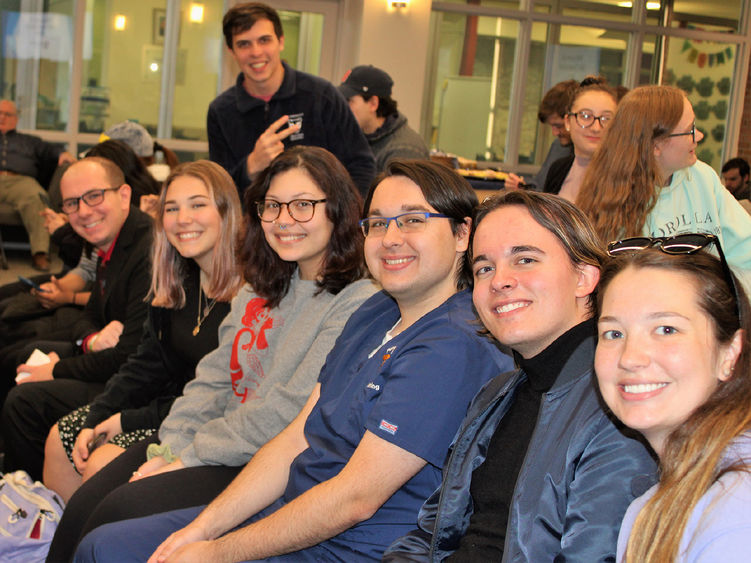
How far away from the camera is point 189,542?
193 centimetres

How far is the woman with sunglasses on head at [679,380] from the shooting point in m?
1.09

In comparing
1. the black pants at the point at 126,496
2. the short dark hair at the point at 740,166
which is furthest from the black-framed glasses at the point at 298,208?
the short dark hair at the point at 740,166

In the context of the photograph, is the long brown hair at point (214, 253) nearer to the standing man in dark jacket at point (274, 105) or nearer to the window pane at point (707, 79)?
the standing man in dark jacket at point (274, 105)

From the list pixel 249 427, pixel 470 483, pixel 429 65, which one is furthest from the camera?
pixel 429 65

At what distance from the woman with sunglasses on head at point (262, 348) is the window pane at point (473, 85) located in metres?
6.51

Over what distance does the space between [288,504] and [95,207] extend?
2146mm

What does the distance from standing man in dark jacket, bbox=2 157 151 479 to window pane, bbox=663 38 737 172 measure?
7.59 m

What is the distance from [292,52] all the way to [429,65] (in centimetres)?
147

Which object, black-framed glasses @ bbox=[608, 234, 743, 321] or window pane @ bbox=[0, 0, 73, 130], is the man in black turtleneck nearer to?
black-framed glasses @ bbox=[608, 234, 743, 321]

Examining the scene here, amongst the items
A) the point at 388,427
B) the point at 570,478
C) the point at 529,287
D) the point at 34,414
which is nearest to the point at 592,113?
the point at 529,287


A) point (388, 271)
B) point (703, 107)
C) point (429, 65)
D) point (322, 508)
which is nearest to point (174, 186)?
point (388, 271)

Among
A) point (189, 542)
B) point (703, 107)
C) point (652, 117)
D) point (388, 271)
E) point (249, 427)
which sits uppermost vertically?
point (703, 107)

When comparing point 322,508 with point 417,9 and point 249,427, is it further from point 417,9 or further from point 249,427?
point 417,9

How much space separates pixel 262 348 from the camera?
2.41 metres
